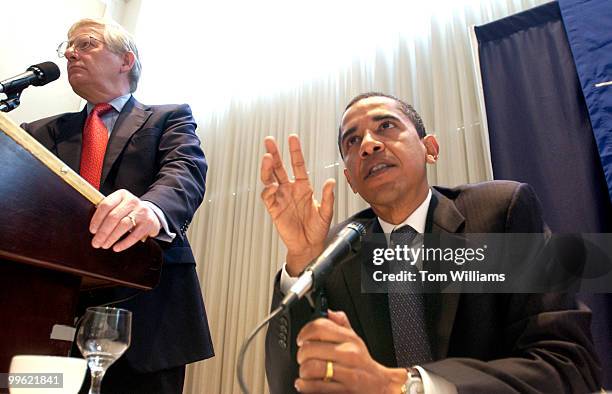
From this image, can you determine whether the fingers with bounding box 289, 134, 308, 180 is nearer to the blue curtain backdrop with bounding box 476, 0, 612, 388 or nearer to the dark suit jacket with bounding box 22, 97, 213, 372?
the dark suit jacket with bounding box 22, 97, 213, 372

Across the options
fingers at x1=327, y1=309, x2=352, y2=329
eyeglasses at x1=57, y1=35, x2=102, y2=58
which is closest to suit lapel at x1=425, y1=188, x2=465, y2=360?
fingers at x1=327, y1=309, x2=352, y2=329

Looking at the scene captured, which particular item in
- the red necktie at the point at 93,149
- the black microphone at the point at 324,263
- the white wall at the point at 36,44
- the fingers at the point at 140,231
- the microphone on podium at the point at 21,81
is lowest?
the black microphone at the point at 324,263

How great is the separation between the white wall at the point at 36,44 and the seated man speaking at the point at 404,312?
2.51 meters

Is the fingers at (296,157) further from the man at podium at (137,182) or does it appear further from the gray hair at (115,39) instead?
the gray hair at (115,39)

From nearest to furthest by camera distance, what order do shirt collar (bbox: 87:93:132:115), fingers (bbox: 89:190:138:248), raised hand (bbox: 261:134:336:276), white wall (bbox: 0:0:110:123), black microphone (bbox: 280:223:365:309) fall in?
black microphone (bbox: 280:223:365:309) → fingers (bbox: 89:190:138:248) → raised hand (bbox: 261:134:336:276) → shirt collar (bbox: 87:93:132:115) → white wall (bbox: 0:0:110:123)

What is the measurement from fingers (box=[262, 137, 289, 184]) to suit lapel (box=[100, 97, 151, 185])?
0.59m

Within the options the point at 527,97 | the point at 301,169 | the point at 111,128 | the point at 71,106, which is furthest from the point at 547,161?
the point at 71,106

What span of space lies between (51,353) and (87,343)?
0.11 meters

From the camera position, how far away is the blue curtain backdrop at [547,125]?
4.97ft

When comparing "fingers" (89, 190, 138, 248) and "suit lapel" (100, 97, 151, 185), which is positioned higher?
"suit lapel" (100, 97, 151, 185)

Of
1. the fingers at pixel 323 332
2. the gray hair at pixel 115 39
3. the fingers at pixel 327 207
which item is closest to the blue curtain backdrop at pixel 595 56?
the fingers at pixel 327 207

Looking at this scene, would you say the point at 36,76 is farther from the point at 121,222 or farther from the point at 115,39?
the point at 121,222

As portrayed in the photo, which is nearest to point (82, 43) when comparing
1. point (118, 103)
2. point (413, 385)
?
point (118, 103)

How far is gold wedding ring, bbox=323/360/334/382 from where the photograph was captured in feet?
1.98
